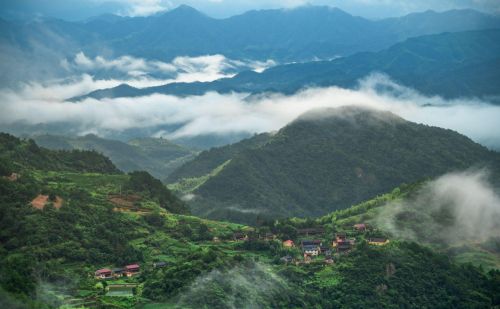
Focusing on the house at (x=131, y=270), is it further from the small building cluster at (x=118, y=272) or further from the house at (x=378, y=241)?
the house at (x=378, y=241)

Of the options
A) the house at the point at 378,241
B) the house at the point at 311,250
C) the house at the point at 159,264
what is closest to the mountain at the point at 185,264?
the house at the point at 159,264

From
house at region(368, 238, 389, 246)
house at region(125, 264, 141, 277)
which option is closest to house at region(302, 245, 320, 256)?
house at region(368, 238, 389, 246)

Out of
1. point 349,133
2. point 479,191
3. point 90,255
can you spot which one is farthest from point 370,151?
point 90,255

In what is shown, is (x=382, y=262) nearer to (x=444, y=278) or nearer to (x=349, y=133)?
(x=444, y=278)

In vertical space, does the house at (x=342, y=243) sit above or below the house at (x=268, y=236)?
below

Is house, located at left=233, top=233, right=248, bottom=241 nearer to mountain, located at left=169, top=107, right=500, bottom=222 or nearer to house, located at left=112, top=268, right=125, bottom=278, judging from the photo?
house, located at left=112, top=268, right=125, bottom=278

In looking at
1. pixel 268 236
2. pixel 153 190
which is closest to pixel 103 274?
pixel 268 236
